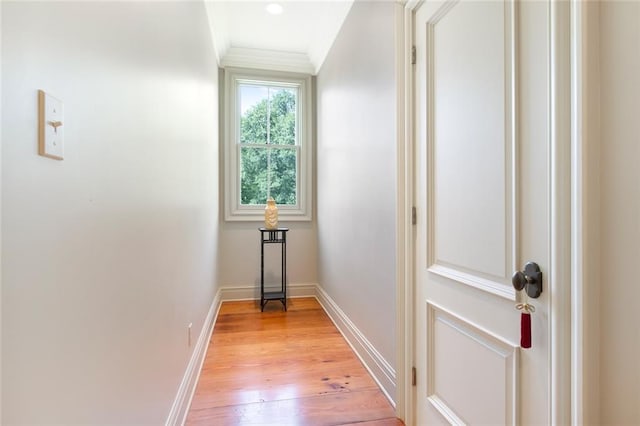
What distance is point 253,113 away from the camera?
3.78m

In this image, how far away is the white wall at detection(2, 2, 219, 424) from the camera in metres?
0.53

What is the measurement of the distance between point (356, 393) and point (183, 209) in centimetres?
144

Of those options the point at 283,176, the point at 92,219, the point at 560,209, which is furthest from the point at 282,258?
the point at 560,209

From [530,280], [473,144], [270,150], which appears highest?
[270,150]

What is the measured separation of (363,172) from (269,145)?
1.89 m

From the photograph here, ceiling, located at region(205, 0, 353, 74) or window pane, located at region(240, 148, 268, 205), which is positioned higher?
ceiling, located at region(205, 0, 353, 74)

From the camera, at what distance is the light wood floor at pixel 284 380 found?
165cm

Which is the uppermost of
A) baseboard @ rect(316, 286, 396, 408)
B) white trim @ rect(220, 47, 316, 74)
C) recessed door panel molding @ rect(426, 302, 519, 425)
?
white trim @ rect(220, 47, 316, 74)

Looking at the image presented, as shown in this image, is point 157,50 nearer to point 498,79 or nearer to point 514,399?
point 498,79

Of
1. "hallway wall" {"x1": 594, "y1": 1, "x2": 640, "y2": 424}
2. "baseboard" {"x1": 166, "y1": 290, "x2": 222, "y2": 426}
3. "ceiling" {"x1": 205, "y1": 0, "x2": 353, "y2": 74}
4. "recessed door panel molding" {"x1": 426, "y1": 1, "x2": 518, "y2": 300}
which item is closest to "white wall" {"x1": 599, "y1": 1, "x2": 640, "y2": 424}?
"hallway wall" {"x1": 594, "y1": 1, "x2": 640, "y2": 424}

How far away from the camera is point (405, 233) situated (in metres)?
1.60

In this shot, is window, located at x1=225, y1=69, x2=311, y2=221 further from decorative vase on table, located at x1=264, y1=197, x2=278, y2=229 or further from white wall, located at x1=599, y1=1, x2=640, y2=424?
white wall, located at x1=599, y1=1, x2=640, y2=424

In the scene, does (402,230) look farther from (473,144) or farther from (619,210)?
(619,210)

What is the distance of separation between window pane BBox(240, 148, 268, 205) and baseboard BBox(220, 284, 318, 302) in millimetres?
995
